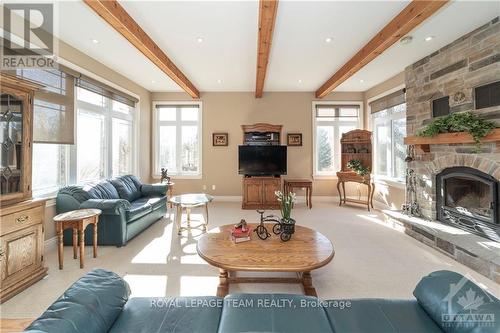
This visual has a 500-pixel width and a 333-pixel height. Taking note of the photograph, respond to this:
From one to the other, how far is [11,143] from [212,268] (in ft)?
7.96

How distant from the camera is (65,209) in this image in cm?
311

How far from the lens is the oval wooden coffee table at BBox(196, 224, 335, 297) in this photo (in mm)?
1837

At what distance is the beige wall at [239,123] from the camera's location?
594cm

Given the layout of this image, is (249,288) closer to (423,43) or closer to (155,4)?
(155,4)

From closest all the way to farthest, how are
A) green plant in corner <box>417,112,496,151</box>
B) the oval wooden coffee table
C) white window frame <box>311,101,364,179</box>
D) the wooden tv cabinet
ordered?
the oval wooden coffee table < green plant in corner <box>417,112,496,151</box> < the wooden tv cabinet < white window frame <box>311,101,364,179</box>

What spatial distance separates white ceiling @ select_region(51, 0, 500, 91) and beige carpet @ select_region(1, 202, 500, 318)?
9.59 ft

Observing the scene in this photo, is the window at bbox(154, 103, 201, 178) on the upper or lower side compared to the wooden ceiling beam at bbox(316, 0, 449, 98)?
lower

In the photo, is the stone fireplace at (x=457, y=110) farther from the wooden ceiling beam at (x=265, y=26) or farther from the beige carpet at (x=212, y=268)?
the wooden ceiling beam at (x=265, y=26)

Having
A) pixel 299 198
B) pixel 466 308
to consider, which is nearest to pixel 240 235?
pixel 466 308

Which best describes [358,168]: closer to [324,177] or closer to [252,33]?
[324,177]

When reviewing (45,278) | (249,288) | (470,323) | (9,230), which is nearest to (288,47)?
(249,288)

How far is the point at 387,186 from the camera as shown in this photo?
5.00 m

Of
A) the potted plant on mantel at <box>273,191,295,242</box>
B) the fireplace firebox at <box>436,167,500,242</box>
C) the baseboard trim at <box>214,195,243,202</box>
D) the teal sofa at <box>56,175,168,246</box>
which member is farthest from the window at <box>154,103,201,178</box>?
the fireplace firebox at <box>436,167,500,242</box>

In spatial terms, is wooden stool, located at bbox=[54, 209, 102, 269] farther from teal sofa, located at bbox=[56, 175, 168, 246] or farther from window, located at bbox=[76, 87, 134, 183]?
window, located at bbox=[76, 87, 134, 183]
